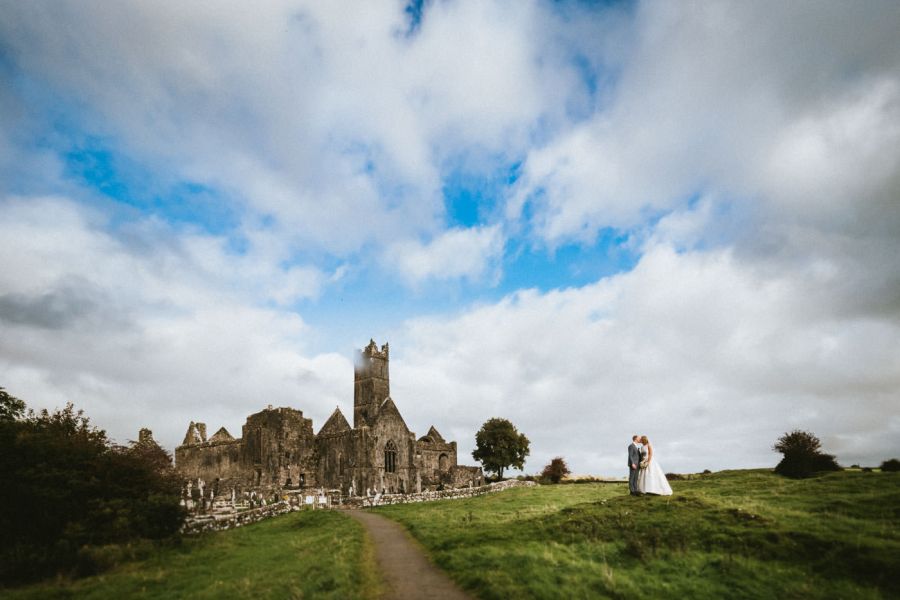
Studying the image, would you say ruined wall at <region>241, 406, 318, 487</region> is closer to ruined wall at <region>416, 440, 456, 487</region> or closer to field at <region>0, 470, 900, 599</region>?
ruined wall at <region>416, 440, 456, 487</region>

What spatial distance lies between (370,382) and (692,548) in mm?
59786

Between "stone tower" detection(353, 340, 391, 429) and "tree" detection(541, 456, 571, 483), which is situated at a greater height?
"stone tower" detection(353, 340, 391, 429)

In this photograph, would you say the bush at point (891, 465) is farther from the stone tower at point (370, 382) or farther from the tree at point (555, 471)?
the stone tower at point (370, 382)

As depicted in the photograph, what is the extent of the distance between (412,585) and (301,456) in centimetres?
4573

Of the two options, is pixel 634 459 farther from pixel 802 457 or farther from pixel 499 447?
pixel 499 447

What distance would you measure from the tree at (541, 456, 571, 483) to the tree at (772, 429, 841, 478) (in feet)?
93.4

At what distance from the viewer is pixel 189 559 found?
18.6 m

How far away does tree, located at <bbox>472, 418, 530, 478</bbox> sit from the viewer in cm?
7381

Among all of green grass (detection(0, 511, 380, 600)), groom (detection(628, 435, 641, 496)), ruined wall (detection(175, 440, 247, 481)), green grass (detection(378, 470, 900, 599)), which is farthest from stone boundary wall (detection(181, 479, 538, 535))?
ruined wall (detection(175, 440, 247, 481))

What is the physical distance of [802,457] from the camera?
3194cm

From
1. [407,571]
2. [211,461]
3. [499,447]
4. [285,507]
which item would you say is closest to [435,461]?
[499,447]

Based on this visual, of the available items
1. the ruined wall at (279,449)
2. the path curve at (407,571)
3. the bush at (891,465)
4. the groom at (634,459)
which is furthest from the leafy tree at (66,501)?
the bush at (891,465)

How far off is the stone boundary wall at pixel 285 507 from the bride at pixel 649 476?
20093mm

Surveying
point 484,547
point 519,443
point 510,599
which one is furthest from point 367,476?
point 510,599
